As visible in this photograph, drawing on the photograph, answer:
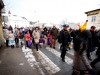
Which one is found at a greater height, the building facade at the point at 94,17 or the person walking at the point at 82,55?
the building facade at the point at 94,17

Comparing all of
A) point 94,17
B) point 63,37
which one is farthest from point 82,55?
point 94,17

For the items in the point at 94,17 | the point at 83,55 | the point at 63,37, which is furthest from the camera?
the point at 94,17

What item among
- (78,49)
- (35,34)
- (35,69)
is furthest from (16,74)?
(35,34)

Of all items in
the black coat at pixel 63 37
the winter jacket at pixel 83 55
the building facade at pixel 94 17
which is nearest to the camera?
the winter jacket at pixel 83 55

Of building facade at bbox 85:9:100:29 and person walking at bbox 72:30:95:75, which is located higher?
building facade at bbox 85:9:100:29

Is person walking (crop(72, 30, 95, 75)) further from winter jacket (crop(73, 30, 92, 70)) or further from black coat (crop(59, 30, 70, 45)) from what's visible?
black coat (crop(59, 30, 70, 45))

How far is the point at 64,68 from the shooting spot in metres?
4.68

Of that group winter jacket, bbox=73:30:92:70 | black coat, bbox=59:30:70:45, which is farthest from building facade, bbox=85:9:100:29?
winter jacket, bbox=73:30:92:70

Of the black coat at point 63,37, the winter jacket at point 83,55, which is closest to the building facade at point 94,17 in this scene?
the black coat at point 63,37

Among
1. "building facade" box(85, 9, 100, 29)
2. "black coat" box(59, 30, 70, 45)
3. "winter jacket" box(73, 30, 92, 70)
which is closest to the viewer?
"winter jacket" box(73, 30, 92, 70)

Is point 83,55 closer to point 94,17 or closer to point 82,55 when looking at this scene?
point 82,55

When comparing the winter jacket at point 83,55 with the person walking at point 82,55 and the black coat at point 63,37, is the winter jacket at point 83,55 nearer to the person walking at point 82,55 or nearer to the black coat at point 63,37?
the person walking at point 82,55

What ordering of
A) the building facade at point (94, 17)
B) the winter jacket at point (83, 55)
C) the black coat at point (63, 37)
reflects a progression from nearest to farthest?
the winter jacket at point (83, 55) < the black coat at point (63, 37) < the building facade at point (94, 17)

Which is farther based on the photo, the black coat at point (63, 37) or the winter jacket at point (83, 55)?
the black coat at point (63, 37)
